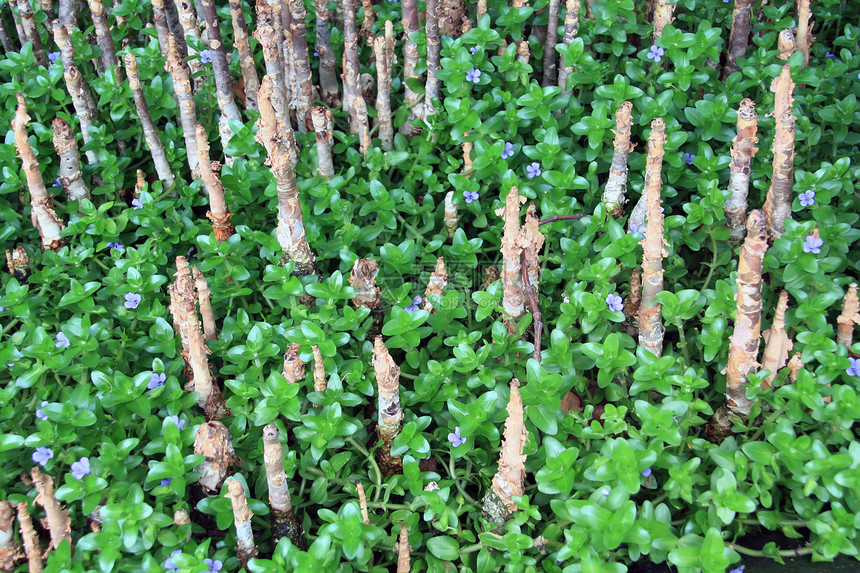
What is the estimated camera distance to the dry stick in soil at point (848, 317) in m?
2.38

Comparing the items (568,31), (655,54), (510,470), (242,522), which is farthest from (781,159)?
(242,522)

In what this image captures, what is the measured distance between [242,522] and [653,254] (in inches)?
56.8

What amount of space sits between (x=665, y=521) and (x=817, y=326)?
0.81 meters

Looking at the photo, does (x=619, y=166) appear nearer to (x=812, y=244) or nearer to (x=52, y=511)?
(x=812, y=244)

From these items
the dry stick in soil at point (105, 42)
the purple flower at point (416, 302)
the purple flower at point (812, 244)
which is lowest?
the purple flower at point (416, 302)

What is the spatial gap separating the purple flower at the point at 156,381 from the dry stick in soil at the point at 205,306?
0.67 feet

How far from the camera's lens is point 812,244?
2584mm

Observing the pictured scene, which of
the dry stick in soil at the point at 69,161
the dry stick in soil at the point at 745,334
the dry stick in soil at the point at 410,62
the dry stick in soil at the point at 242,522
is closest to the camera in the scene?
the dry stick in soil at the point at 242,522

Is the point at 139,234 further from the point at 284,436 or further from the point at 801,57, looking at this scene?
the point at 801,57

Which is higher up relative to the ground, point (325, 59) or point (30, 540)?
point (325, 59)

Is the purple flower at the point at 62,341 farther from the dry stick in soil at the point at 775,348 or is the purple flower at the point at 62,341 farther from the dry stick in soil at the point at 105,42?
the dry stick in soil at the point at 775,348

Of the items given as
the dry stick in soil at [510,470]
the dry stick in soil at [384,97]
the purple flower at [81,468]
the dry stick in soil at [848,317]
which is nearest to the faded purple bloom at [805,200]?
the dry stick in soil at [848,317]

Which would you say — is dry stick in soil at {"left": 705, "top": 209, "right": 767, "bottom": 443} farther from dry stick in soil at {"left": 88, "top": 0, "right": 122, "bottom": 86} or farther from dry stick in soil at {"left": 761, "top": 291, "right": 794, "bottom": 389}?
dry stick in soil at {"left": 88, "top": 0, "right": 122, "bottom": 86}

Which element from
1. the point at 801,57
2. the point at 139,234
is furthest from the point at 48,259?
the point at 801,57
